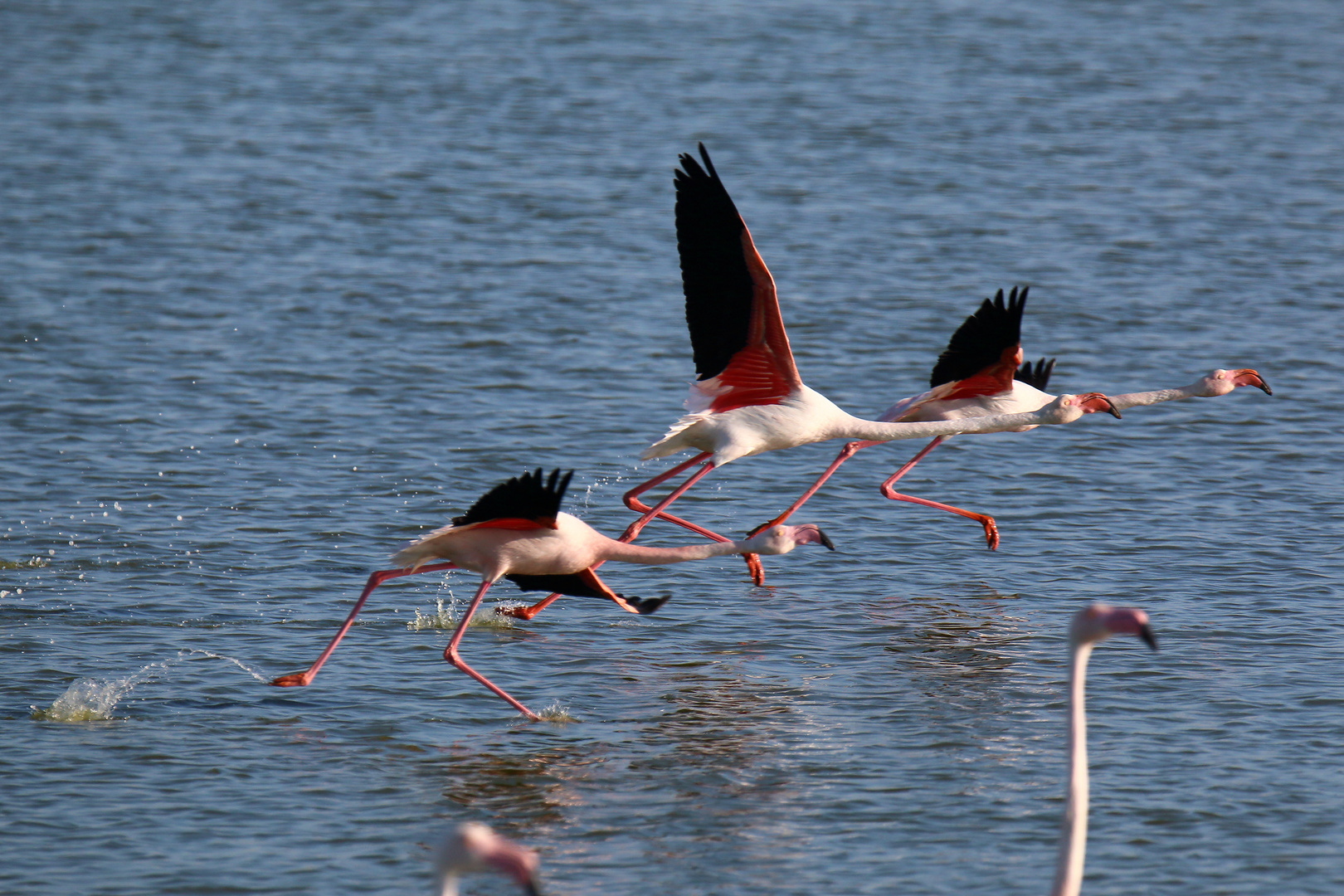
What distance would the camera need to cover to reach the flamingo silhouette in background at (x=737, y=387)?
31.5 feet

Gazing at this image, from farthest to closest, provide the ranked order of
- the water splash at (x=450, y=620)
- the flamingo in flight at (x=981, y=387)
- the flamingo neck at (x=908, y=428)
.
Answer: the flamingo in flight at (x=981, y=387) < the flamingo neck at (x=908, y=428) < the water splash at (x=450, y=620)

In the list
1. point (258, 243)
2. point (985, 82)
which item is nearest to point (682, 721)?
point (258, 243)

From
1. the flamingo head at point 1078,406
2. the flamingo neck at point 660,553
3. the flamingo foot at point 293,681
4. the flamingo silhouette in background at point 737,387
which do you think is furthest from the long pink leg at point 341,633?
the flamingo head at point 1078,406

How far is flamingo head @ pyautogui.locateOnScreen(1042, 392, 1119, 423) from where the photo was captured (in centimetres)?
1055

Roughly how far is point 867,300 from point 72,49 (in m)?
19.6

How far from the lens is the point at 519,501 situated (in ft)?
26.7

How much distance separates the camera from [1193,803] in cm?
759

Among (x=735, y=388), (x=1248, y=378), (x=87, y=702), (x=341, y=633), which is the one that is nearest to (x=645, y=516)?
(x=735, y=388)

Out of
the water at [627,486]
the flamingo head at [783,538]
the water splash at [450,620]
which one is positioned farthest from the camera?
the water splash at [450,620]

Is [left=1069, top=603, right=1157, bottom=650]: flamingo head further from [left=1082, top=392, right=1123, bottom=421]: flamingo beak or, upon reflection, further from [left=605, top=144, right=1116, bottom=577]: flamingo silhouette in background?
[left=1082, top=392, right=1123, bottom=421]: flamingo beak

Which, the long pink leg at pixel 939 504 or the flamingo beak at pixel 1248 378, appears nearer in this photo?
the flamingo beak at pixel 1248 378

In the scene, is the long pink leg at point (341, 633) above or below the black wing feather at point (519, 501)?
below

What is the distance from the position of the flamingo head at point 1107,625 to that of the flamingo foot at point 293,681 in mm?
4314

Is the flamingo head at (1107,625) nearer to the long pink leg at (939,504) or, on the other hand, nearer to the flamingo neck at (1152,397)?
the flamingo neck at (1152,397)
